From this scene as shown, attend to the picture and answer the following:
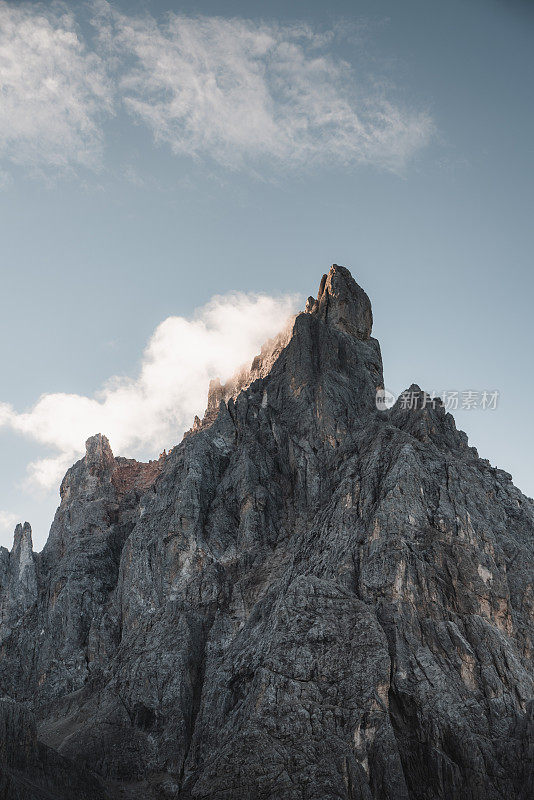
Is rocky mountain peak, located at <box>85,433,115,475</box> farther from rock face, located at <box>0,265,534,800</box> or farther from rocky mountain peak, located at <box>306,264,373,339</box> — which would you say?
rocky mountain peak, located at <box>306,264,373,339</box>

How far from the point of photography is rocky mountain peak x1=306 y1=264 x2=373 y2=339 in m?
165

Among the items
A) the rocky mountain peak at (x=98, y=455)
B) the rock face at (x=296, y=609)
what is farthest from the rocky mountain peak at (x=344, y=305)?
the rocky mountain peak at (x=98, y=455)

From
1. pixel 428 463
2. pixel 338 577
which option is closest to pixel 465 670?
pixel 338 577

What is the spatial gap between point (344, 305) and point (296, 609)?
289ft

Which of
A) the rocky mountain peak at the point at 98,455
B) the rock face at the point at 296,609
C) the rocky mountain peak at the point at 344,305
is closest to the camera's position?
the rock face at the point at 296,609

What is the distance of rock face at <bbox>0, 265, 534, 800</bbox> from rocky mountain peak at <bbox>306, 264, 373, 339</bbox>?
63cm

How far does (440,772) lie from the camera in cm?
7638

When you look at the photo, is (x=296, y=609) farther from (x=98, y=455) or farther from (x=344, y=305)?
(x=98, y=455)

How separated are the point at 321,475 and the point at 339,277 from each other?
57995 millimetres

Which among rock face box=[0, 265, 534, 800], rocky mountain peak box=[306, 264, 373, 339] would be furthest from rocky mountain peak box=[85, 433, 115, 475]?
rocky mountain peak box=[306, 264, 373, 339]

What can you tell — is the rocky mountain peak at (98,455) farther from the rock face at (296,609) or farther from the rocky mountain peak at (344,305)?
the rocky mountain peak at (344,305)

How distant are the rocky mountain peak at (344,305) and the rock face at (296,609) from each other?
24.9 inches

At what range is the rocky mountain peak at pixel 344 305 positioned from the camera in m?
165

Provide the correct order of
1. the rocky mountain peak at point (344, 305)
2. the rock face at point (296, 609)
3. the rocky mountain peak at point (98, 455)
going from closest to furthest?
the rock face at point (296, 609), the rocky mountain peak at point (344, 305), the rocky mountain peak at point (98, 455)
